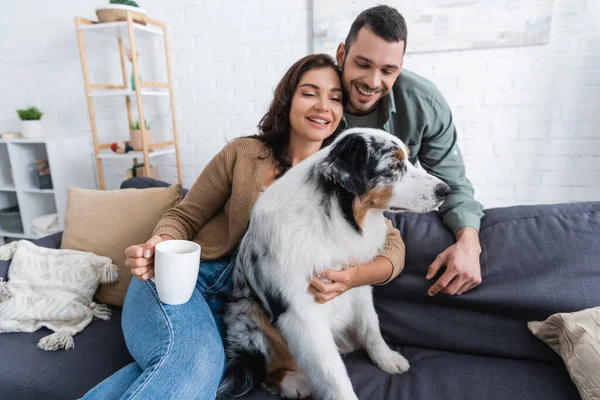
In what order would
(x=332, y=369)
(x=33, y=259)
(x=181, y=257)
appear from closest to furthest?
1. (x=181, y=257)
2. (x=332, y=369)
3. (x=33, y=259)

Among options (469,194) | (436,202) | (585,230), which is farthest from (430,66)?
(436,202)

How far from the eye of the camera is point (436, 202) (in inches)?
46.6

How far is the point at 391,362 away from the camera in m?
1.38

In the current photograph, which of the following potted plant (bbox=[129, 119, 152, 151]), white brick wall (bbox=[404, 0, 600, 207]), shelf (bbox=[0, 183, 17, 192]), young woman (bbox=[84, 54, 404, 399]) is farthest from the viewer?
shelf (bbox=[0, 183, 17, 192])

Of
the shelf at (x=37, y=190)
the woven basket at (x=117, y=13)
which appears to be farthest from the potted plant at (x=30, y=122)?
the woven basket at (x=117, y=13)

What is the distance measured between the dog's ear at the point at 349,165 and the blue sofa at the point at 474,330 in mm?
562

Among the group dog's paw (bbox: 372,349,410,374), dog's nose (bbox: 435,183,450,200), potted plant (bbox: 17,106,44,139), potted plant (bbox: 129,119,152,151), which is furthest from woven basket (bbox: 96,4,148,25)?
dog's paw (bbox: 372,349,410,374)

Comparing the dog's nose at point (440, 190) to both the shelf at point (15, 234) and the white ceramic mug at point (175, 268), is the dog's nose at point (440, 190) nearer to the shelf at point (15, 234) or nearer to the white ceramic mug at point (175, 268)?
the white ceramic mug at point (175, 268)

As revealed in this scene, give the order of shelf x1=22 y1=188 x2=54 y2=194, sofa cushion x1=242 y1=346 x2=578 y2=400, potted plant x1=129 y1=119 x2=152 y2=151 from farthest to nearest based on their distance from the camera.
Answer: shelf x1=22 y1=188 x2=54 y2=194 < potted plant x1=129 y1=119 x2=152 y2=151 < sofa cushion x1=242 y1=346 x2=578 y2=400

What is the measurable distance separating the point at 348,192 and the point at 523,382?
891 mm

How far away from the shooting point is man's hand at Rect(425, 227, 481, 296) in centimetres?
138

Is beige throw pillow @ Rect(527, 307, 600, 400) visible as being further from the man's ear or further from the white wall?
the white wall

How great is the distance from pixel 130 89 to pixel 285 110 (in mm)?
1827

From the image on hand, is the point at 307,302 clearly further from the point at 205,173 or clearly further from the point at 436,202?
the point at 205,173
